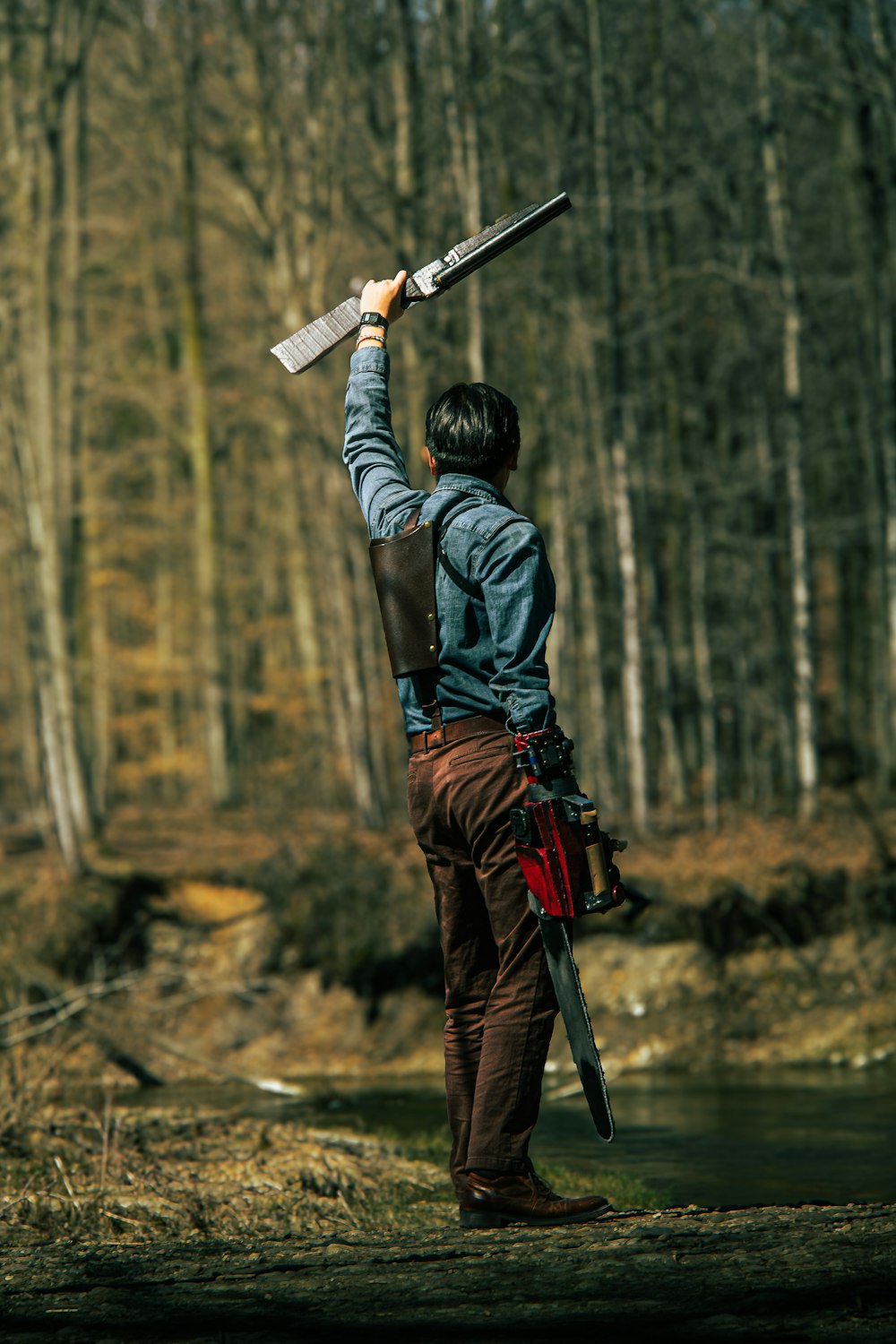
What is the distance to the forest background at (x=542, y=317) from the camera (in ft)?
51.2

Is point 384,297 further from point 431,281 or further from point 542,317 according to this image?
point 542,317

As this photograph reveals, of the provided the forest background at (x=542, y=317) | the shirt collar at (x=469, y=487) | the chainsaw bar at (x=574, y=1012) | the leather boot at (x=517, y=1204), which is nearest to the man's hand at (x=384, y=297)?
the shirt collar at (x=469, y=487)

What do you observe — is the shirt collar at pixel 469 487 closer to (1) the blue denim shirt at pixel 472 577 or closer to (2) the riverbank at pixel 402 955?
(1) the blue denim shirt at pixel 472 577

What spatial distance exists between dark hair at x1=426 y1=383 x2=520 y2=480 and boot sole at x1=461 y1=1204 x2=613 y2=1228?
218cm

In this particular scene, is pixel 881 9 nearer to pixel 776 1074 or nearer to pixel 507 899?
pixel 776 1074

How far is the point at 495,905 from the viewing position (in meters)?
4.58

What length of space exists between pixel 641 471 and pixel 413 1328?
16.1 m

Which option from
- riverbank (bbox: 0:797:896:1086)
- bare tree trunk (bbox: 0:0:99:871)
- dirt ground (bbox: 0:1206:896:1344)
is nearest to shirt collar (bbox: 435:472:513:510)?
dirt ground (bbox: 0:1206:896:1344)

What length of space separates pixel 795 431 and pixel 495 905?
1220cm

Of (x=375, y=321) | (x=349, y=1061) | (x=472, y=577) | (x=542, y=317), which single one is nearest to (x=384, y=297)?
(x=375, y=321)

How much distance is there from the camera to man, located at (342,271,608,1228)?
4441 millimetres

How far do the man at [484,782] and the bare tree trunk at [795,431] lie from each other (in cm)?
1151

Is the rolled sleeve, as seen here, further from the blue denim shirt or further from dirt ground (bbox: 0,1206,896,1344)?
dirt ground (bbox: 0,1206,896,1344)

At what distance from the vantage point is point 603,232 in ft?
50.9
